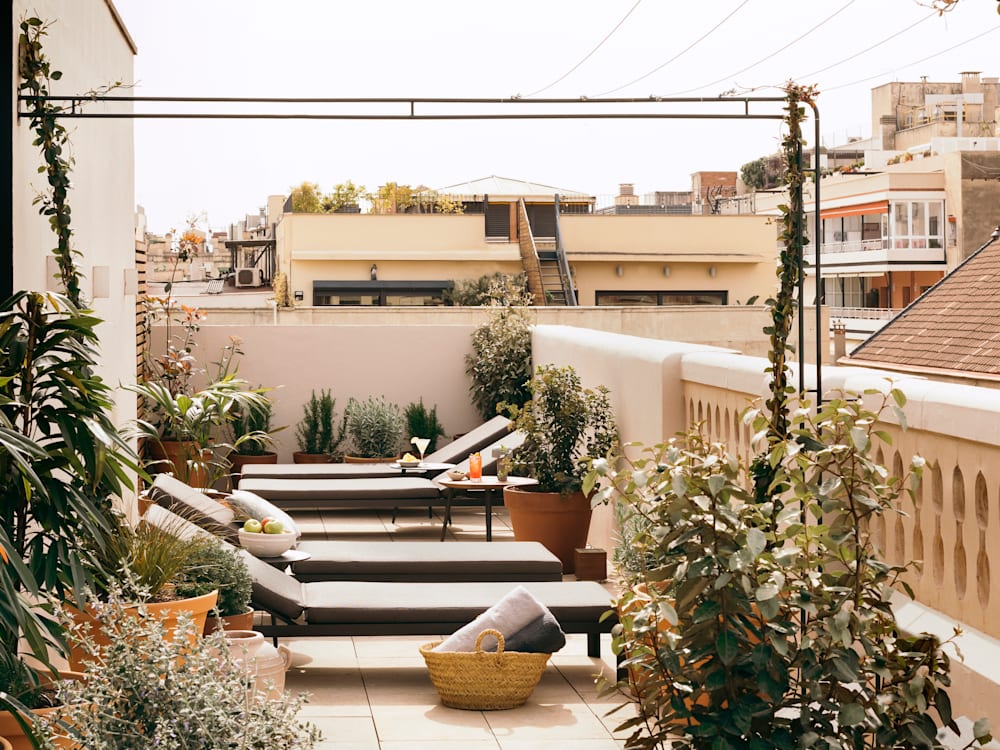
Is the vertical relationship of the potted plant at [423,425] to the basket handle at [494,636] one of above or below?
above

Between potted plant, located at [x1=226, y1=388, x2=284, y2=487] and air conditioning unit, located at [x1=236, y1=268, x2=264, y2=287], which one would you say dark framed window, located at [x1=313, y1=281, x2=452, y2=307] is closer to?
air conditioning unit, located at [x1=236, y1=268, x2=264, y2=287]

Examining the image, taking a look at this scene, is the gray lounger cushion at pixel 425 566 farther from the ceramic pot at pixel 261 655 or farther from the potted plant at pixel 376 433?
the potted plant at pixel 376 433

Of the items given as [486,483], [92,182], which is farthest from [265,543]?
[486,483]

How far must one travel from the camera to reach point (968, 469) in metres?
3.81

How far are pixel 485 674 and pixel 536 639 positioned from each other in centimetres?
27

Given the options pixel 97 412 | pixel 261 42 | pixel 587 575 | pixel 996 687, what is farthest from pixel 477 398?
pixel 996 687

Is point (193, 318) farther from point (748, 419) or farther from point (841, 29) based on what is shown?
point (748, 419)

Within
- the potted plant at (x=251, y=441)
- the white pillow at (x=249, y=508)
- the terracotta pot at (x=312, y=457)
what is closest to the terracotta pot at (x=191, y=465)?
the potted plant at (x=251, y=441)

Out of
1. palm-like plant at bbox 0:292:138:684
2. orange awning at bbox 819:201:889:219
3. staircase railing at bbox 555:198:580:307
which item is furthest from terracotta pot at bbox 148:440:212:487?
orange awning at bbox 819:201:889:219

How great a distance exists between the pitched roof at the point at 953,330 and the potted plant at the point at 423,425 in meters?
7.12

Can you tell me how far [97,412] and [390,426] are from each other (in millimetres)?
8658

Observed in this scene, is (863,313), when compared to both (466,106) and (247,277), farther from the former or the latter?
(466,106)

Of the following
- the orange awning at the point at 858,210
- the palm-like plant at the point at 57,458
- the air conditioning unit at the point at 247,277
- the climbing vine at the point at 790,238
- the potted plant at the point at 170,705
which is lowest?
the potted plant at the point at 170,705

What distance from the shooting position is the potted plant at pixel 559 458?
28.8ft
